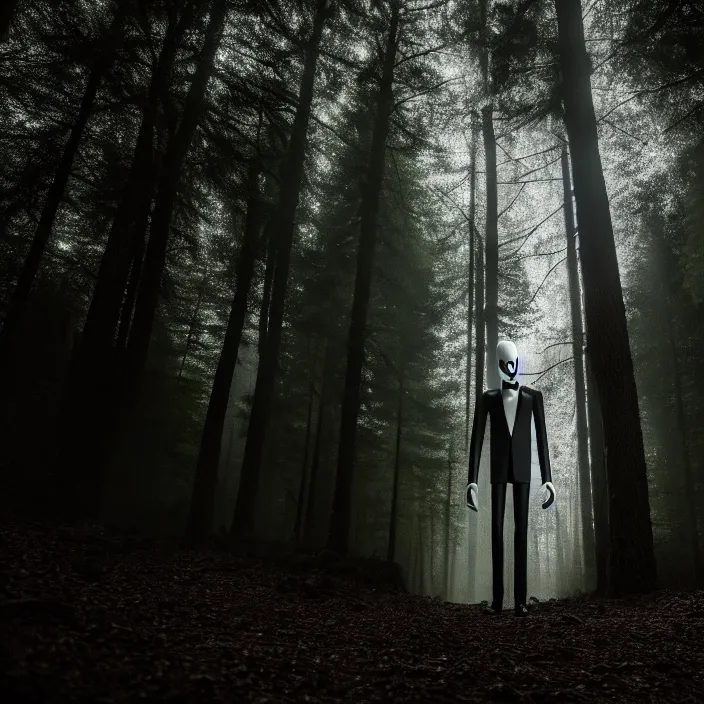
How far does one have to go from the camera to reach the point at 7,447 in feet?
42.4

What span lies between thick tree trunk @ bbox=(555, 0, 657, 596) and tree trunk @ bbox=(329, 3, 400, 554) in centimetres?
451

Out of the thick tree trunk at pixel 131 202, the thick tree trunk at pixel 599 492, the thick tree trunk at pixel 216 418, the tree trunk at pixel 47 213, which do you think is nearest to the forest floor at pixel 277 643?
the thick tree trunk at pixel 131 202

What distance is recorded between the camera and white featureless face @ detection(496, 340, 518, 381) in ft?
16.6

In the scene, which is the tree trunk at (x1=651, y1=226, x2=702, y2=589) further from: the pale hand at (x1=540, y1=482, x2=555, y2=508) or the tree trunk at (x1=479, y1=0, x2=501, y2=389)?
the pale hand at (x1=540, y1=482, x2=555, y2=508)

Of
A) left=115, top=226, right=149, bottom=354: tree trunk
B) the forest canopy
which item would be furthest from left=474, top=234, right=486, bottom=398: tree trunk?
left=115, top=226, right=149, bottom=354: tree trunk

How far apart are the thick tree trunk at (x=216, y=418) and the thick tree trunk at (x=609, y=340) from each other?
573 centimetres

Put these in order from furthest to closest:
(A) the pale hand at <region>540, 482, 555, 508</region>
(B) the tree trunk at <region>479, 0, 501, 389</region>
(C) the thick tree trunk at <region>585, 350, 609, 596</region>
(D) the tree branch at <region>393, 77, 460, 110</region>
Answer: (B) the tree trunk at <region>479, 0, 501, 389</region> < (D) the tree branch at <region>393, 77, 460, 110</region> < (C) the thick tree trunk at <region>585, 350, 609, 596</region> < (A) the pale hand at <region>540, 482, 555, 508</region>

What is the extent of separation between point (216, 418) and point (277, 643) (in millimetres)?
6631

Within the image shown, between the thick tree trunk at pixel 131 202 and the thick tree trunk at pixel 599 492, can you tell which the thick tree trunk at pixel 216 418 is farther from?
the thick tree trunk at pixel 599 492

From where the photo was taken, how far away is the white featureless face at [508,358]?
5.05 metres

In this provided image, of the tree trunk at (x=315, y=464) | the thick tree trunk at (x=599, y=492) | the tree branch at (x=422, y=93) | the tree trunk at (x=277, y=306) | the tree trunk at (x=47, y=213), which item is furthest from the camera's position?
the tree trunk at (x=315, y=464)

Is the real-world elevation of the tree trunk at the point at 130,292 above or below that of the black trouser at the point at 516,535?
above

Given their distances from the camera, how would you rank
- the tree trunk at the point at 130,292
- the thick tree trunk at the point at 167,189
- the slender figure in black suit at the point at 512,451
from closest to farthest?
the slender figure in black suit at the point at 512,451 < the thick tree trunk at the point at 167,189 < the tree trunk at the point at 130,292

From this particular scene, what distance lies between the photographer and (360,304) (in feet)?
36.4
